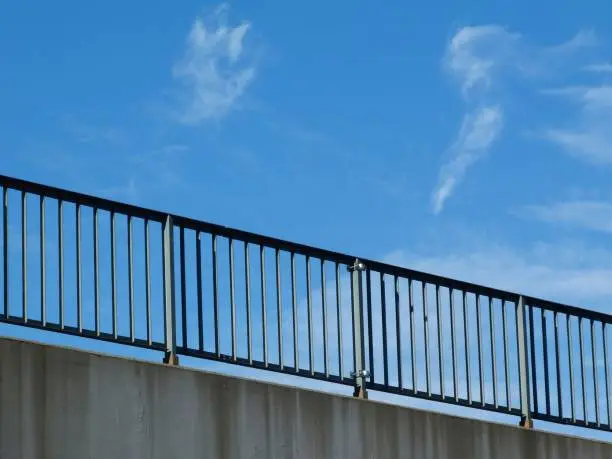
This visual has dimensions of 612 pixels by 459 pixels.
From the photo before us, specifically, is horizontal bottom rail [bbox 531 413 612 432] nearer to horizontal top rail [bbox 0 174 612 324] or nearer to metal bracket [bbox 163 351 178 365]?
horizontal top rail [bbox 0 174 612 324]

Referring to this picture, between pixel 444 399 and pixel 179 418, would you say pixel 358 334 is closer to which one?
pixel 444 399

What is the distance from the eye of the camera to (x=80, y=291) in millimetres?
12109

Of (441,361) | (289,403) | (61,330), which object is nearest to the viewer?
(61,330)

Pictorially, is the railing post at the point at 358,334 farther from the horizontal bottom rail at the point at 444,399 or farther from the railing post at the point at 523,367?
the railing post at the point at 523,367

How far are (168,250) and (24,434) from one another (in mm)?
2086

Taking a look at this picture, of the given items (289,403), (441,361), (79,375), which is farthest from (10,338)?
(441,361)

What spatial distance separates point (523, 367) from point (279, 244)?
125 inches

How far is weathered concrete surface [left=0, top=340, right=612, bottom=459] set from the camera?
11.3 meters

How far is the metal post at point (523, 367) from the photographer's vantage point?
15133 mm

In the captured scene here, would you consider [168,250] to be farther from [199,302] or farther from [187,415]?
[187,415]

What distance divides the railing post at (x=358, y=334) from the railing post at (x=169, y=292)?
1.94m

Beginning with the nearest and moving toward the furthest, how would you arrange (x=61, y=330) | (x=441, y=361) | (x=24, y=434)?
(x=24, y=434), (x=61, y=330), (x=441, y=361)

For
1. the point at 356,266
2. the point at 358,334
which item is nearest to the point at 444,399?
the point at 358,334

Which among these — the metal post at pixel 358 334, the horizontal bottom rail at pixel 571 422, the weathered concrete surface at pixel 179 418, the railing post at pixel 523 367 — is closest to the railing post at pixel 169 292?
the weathered concrete surface at pixel 179 418
